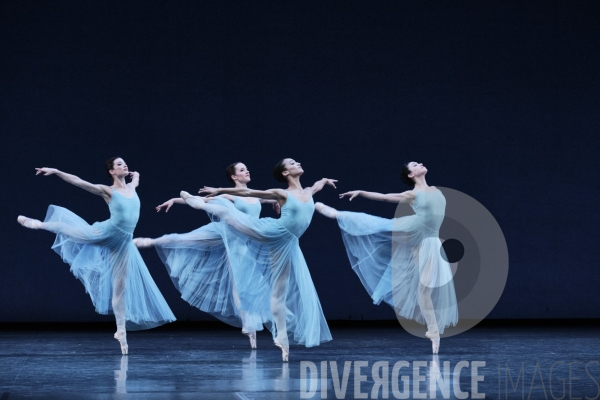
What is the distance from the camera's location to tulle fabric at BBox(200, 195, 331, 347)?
4.91 metres

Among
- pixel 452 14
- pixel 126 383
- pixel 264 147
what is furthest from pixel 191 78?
Answer: pixel 126 383

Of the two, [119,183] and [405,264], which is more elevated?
[119,183]

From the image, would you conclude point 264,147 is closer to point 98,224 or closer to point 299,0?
point 299,0

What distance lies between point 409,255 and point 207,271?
4.73 ft

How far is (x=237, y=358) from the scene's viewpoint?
4992 mm

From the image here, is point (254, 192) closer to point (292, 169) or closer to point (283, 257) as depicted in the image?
point (292, 169)

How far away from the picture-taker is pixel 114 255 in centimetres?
541

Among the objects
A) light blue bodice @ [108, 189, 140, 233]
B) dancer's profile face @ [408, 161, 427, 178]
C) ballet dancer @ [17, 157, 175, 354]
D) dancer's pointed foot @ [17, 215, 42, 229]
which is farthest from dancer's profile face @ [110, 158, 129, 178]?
dancer's profile face @ [408, 161, 427, 178]

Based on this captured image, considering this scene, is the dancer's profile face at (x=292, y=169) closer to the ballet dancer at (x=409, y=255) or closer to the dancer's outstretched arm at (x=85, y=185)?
the ballet dancer at (x=409, y=255)

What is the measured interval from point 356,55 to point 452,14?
997mm

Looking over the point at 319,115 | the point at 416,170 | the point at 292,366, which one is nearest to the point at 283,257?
the point at 292,366

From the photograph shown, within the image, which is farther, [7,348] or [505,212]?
[505,212]

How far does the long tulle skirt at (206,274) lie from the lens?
5.44m

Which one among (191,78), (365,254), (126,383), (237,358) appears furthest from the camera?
(191,78)
